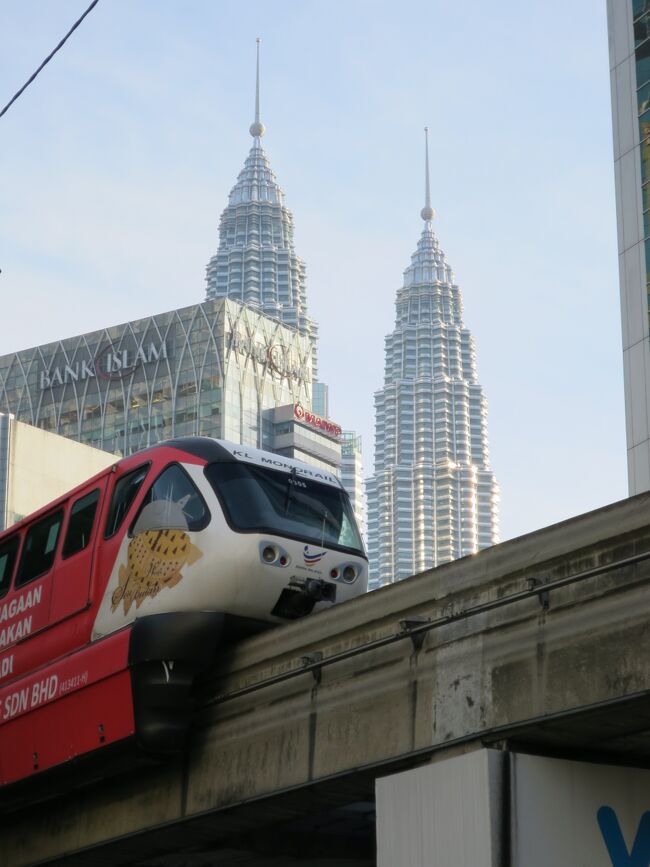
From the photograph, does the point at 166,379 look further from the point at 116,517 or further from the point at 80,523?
the point at 116,517

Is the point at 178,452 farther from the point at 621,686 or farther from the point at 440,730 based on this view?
the point at 621,686

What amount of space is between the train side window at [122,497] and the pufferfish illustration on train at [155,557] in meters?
0.57

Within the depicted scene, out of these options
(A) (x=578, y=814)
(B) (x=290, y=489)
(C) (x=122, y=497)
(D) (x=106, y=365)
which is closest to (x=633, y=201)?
(B) (x=290, y=489)

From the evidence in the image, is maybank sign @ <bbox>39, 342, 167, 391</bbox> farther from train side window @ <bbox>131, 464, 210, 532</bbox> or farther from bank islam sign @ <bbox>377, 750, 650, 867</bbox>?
bank islam sign @ <bbox>377, 750, 650, 867</bbox>

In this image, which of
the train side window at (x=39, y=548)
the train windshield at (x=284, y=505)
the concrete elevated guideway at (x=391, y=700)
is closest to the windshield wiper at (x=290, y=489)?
the train windshield at (x=284, y=505)

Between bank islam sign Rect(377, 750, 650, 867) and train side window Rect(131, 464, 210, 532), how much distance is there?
4330mm

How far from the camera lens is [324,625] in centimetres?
1469

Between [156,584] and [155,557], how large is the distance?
325mm

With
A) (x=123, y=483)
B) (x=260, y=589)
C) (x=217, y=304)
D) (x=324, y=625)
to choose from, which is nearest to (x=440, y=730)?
(x=324, y=625)

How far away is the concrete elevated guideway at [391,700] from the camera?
11664 mm

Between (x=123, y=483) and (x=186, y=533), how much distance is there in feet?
5.78

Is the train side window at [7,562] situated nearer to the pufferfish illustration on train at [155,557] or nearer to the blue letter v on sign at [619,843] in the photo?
the pufferfish illustration on train at [155,557]

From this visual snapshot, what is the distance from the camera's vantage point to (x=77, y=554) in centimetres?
1797

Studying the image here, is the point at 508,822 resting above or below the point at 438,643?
below
